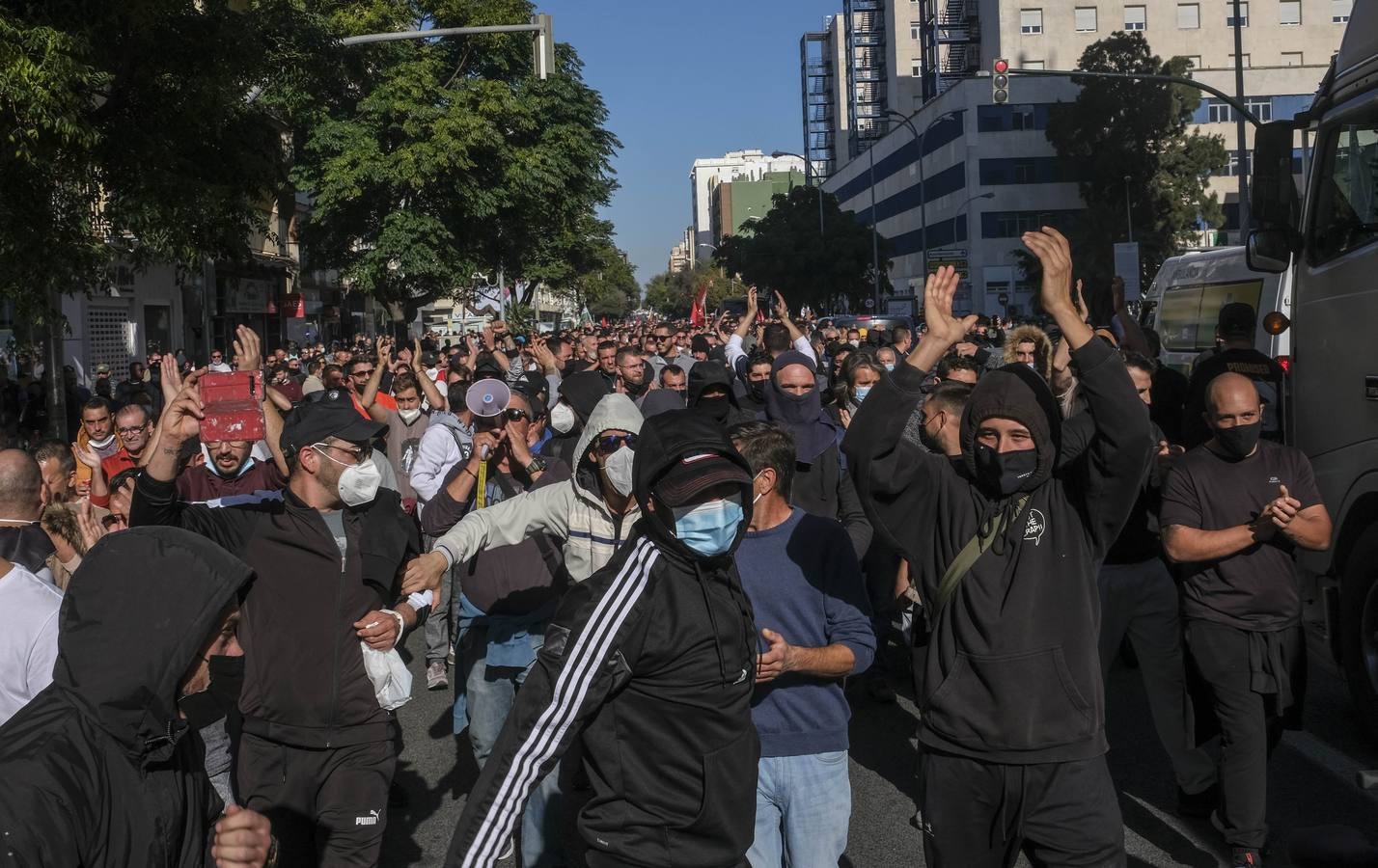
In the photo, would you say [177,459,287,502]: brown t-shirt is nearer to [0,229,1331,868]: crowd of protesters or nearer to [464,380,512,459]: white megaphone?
→ [0,229,1331,868]: crowd of protesters

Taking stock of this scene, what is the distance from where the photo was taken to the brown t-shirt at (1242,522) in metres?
5.20

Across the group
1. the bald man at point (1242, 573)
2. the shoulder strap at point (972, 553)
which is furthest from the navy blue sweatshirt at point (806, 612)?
the bald man at point (1242, 573)

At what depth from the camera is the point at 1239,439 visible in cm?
523

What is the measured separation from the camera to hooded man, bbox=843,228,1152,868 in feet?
11.6

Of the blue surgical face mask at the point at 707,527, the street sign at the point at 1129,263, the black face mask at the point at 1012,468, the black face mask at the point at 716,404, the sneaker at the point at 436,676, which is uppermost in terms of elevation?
the street sign at the point at 1129,263

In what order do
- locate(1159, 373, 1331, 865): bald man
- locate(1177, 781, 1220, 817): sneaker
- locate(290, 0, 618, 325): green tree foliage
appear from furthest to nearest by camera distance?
locate(290, 0, 618, 325): green tree foliage, locate(1177, 781, 1220, 817): sneaker, locate(1159, 373, 1331, 865): bald man

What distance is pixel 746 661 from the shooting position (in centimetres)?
327

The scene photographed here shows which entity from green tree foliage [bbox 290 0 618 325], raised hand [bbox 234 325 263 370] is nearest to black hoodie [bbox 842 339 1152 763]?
raised hand [bbox 234 325 263 370]

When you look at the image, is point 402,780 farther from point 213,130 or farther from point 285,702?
point 213,130

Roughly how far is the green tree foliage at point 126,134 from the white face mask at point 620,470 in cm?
773

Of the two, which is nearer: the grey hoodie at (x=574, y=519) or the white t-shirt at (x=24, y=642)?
the white t-shirt at (x=24, y=642)

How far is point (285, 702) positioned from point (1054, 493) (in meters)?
2.36

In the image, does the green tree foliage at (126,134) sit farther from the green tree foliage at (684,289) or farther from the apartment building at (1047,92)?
the green tree foliage at (684,289)

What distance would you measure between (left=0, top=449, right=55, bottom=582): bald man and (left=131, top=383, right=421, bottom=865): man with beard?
74cm
